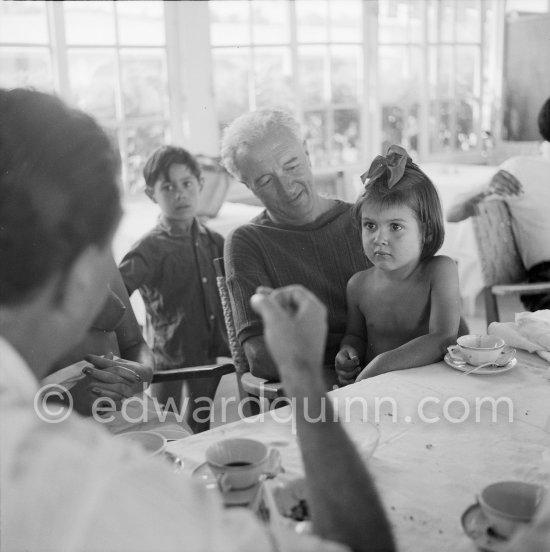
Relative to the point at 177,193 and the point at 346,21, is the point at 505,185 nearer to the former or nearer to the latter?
the point at 177,193

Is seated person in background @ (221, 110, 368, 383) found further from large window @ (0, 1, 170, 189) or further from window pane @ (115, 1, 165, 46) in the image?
window pane @ (115, 1, 165, 46)

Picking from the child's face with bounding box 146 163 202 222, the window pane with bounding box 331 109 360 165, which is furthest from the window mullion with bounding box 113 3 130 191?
the window pane with bounding box 331 109 360 165

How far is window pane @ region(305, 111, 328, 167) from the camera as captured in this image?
575 centimetres

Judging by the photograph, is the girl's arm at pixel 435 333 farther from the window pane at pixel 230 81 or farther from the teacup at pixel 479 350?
the window pane at pixel 230 81

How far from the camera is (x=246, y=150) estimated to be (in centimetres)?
220

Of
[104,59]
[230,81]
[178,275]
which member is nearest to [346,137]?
[230,81]

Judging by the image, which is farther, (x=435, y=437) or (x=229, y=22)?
(x=229, y=22)

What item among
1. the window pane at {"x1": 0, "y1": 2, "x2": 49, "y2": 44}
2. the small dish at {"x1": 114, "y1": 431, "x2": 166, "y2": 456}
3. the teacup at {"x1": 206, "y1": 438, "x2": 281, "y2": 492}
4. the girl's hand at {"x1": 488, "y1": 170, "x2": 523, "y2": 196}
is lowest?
the small dish at {"x1": 114, "y1": 431, "x2": 166, "y2": 456}

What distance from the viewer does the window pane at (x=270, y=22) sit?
5.23 meters

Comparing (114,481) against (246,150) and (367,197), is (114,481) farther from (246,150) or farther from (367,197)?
(246,150)

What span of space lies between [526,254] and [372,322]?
4.57 feet

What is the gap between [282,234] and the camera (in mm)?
2180

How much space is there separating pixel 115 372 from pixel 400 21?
515 centimetres

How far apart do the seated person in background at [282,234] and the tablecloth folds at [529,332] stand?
0.52 m
